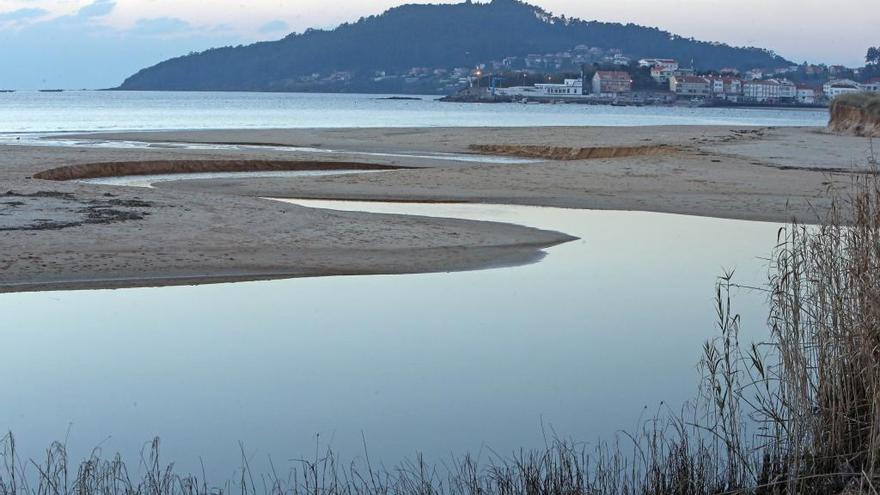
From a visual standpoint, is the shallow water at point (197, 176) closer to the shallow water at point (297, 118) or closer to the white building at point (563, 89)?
the shallow water at point (297, 118)

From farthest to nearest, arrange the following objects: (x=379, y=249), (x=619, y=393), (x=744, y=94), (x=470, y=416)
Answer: (x=744, y=94) < (x=379, y=249) < (x=619, y=393) < (x=470, y=416)

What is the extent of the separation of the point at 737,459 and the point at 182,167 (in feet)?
77.7

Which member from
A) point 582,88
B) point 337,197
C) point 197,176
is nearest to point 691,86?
point 582,88

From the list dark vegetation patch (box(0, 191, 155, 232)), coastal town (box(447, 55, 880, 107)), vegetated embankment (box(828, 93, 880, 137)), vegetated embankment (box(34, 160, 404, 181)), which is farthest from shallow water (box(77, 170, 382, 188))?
coastal town (box(447, 55, 880, 107))

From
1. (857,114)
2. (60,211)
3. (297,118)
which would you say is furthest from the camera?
(297,118)

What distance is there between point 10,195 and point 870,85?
167m

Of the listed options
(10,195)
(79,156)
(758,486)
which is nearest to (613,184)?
(10,195)

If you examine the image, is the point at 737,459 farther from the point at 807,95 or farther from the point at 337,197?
the point at 807,95

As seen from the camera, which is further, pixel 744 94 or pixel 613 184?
pixel 744 94

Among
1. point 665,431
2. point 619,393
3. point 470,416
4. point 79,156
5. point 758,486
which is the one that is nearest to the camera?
point 758,486

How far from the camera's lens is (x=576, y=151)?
37406mm

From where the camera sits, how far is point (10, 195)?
1889cm

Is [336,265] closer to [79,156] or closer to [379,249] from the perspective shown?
[379,249]

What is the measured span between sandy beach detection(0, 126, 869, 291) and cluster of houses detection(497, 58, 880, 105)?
13930cm
